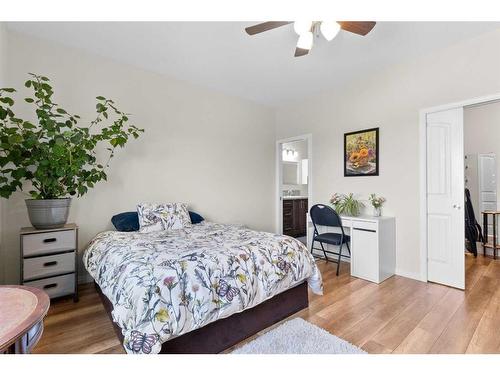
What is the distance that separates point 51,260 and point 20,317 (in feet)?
5.98

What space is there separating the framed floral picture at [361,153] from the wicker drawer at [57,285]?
3.42 m

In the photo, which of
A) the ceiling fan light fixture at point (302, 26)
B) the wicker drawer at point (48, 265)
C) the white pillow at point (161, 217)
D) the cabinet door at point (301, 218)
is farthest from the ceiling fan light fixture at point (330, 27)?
the cabinet door at point (301, 218)

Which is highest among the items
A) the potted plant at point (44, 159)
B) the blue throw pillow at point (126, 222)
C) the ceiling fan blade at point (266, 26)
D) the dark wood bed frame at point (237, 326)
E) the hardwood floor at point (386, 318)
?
the ceiling fan blade at point (266, 26)

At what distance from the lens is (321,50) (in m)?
2.67

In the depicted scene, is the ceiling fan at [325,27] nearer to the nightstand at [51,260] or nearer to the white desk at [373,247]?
the white desk at [373,247]

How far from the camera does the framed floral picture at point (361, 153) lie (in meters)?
3.18

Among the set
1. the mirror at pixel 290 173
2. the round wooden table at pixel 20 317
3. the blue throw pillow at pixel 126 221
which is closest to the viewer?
the round wooden table at pixel 20 317

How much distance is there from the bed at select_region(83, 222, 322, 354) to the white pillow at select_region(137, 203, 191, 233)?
42 cm

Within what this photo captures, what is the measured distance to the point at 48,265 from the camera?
2119mm

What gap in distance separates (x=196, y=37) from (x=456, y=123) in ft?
9.21

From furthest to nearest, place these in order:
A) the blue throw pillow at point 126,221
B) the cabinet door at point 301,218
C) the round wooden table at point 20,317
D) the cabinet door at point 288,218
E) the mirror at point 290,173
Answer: the mirror at point 290,173 → the cabinet door at point 301,218 → the cabinet door at point 288,218 → the blue throw pillow at point 126,221 → the round wooden table at point 20,317

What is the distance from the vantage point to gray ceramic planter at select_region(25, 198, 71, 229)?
2137 mm

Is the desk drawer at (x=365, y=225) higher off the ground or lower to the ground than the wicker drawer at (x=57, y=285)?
higher
